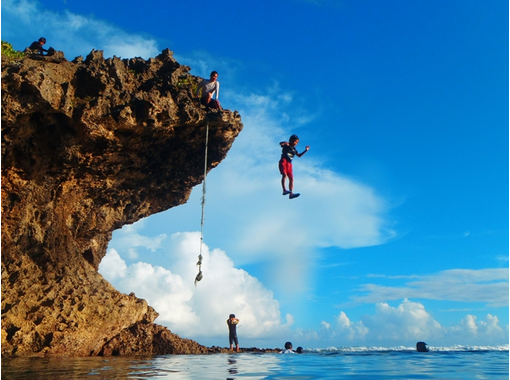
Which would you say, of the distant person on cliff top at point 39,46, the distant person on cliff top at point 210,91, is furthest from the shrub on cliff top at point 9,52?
the distant person on cliff top at point 210,91

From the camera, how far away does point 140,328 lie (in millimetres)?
17516

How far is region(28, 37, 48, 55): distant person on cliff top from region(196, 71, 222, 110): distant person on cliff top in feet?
19.2

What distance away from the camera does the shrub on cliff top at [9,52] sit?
548 inches

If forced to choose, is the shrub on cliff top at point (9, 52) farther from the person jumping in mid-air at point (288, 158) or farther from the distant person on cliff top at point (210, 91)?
the person jumping in mid-air at point (288, 158)

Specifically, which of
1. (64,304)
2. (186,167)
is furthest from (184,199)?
(64,304)

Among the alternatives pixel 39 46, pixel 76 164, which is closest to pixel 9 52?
pixel 39 46

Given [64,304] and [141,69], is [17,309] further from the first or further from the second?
[141,69]

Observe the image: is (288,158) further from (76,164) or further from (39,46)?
(39,46)

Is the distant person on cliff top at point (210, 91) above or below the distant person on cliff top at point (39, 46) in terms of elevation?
below

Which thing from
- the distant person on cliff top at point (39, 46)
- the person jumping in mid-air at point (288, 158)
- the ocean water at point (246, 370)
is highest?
the distant person on cliff top at point (39, 46)

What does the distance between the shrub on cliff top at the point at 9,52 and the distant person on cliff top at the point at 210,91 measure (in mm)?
6267

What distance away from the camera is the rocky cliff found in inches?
500

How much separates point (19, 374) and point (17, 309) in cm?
661

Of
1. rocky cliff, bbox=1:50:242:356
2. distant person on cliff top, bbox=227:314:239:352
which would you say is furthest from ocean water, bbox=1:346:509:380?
distant person on cliff top, bbox=227:314:239:352
